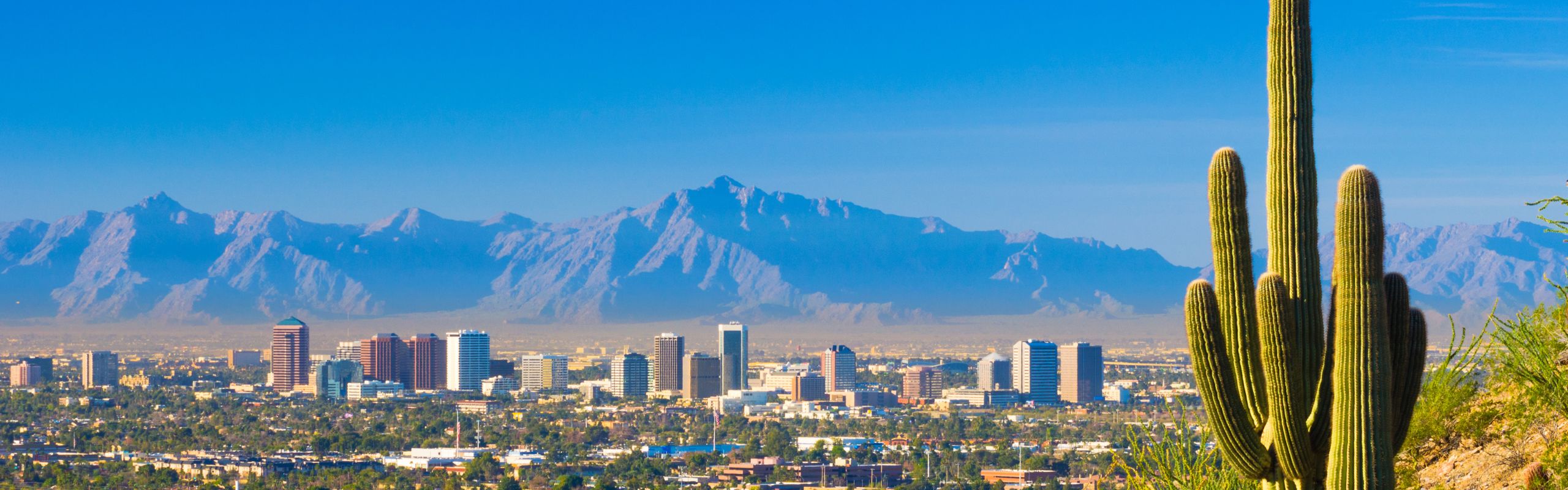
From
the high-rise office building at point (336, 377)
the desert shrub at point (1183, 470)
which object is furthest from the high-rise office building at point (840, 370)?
the desert shrub at point (1183, 470)

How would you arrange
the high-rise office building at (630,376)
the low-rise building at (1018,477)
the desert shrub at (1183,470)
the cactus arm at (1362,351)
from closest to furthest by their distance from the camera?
the cactus arm at (1362,351) → the desert shrub at (1183,470) → the low-rise building at (1018,477) → the high-rise office building at (630,376)

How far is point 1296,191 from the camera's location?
9.47 m

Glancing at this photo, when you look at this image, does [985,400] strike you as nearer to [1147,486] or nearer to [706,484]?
[706,484]

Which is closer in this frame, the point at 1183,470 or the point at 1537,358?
the point at 1537,358

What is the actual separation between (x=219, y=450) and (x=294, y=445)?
5.46 m

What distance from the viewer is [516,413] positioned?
146500mm

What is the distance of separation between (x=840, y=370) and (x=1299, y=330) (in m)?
185

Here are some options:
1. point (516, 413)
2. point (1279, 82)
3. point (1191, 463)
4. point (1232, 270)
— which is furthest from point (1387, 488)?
point (516, 413)

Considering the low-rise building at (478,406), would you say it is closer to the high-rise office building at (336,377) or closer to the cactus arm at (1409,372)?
the high-rise office building at (336,377)

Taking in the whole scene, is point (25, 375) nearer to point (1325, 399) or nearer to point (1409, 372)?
point (1325, 399)

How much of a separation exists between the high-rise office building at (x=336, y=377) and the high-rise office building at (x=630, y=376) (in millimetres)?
26215

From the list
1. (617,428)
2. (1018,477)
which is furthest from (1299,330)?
(617,428)

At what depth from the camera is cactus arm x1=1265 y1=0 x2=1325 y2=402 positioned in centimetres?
945

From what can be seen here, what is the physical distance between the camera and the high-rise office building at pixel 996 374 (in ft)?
618
